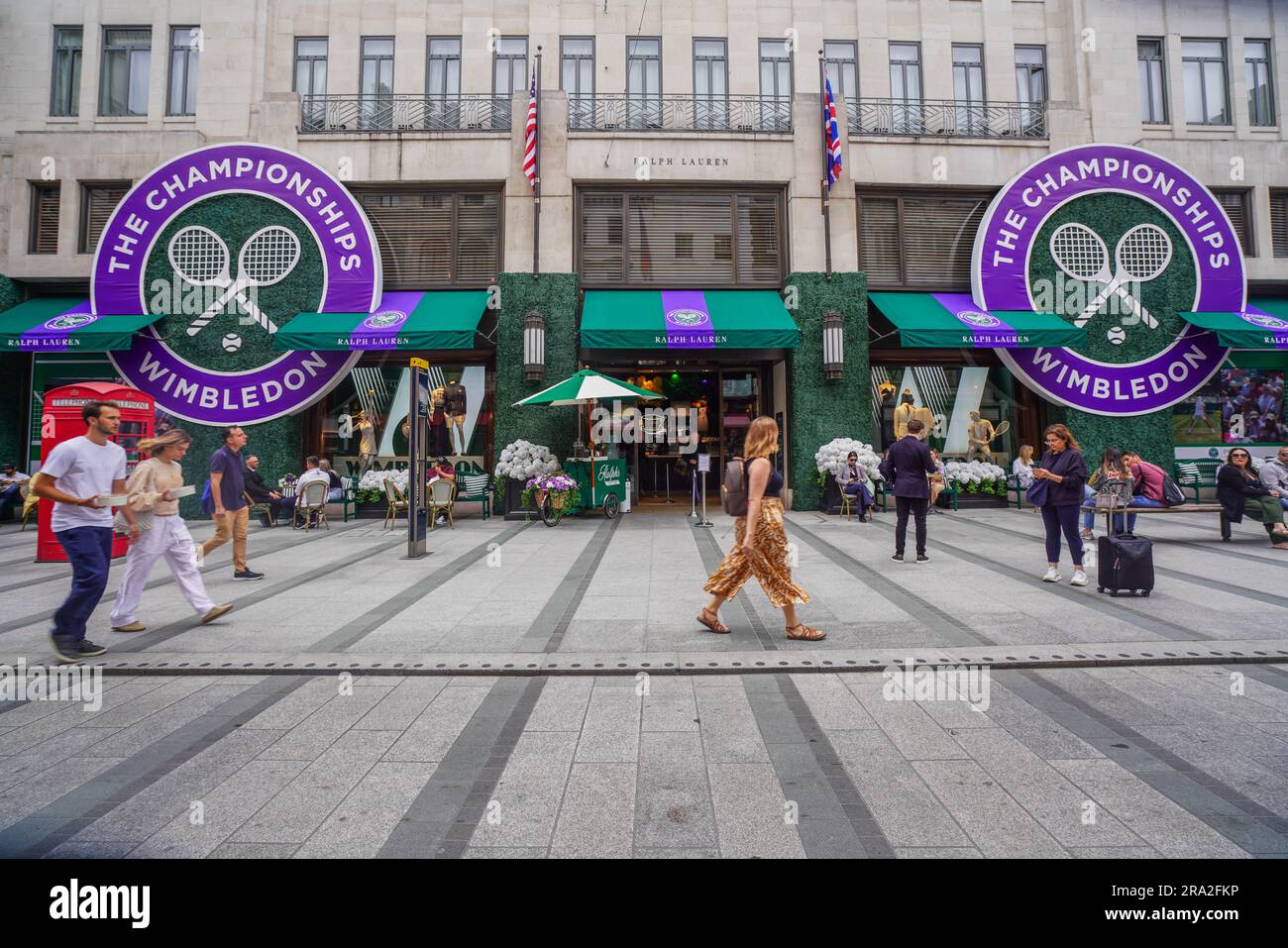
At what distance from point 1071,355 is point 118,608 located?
760 inches

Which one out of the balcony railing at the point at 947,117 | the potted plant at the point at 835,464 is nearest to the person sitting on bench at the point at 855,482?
the potted plant at the point at 835,464

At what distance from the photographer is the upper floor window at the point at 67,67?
678 inches

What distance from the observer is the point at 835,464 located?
15.4m

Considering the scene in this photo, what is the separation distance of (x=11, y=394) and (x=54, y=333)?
3385 mm

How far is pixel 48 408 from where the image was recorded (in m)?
10.5

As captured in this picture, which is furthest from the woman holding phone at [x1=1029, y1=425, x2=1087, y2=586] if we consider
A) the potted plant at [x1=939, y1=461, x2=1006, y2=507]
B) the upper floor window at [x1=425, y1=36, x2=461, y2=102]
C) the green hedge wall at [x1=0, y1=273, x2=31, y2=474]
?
the green hedge wall at [x1=0, y1=273, x2=31, y2=474]

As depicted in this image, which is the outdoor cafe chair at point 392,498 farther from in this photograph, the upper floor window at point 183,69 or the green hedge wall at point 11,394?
the upper floor window at point 183,69

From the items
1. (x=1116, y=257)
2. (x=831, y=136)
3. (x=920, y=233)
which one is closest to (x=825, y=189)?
(x=831, y=136)

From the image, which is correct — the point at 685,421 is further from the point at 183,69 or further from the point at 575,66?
the point at 183,69

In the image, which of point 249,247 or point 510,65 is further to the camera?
point 510,65

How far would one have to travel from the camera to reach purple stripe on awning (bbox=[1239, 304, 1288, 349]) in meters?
15.3

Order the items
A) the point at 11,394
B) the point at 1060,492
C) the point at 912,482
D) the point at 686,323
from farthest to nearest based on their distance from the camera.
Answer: the point at 11,394, the point at 686,323, the point at 912,482, the point at 1060,492

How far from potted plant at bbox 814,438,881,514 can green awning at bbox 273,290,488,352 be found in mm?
8848
